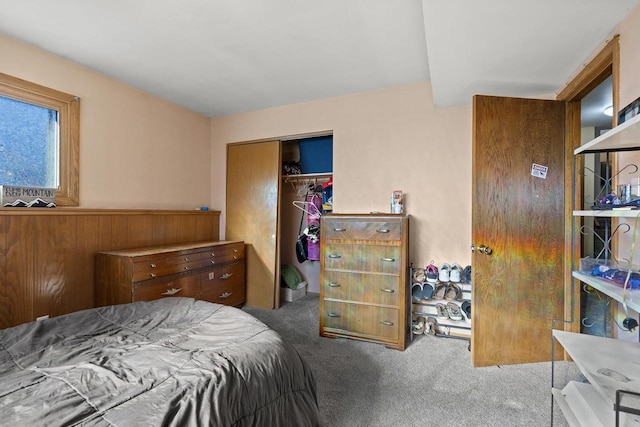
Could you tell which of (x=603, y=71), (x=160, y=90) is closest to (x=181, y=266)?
(x=160, y=90)

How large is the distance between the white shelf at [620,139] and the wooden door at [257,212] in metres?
2.86

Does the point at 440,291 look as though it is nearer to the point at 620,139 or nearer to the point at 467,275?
the point at 467,275

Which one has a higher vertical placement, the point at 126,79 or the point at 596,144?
the point at 126,79

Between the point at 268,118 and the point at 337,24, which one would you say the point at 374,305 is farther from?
the point at 268,118

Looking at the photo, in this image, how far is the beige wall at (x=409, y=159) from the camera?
2.81 metres

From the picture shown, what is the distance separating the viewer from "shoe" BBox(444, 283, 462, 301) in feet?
8.85

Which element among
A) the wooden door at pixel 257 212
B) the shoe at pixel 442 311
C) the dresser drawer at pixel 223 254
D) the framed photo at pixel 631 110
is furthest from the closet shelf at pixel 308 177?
the framed photo at pixel 631 110

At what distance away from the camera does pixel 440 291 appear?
2744 millimetres

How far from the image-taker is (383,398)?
6.00ft

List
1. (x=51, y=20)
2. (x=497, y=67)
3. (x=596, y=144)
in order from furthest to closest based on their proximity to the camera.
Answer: (x=497, y=67) → (x=51, y=20) → (x=596, y=144)

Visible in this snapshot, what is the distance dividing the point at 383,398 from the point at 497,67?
95.0 inches

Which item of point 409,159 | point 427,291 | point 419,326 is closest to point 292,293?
point 419,326

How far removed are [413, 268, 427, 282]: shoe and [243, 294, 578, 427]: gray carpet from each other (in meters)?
0.54

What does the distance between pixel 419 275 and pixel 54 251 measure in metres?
3.15
